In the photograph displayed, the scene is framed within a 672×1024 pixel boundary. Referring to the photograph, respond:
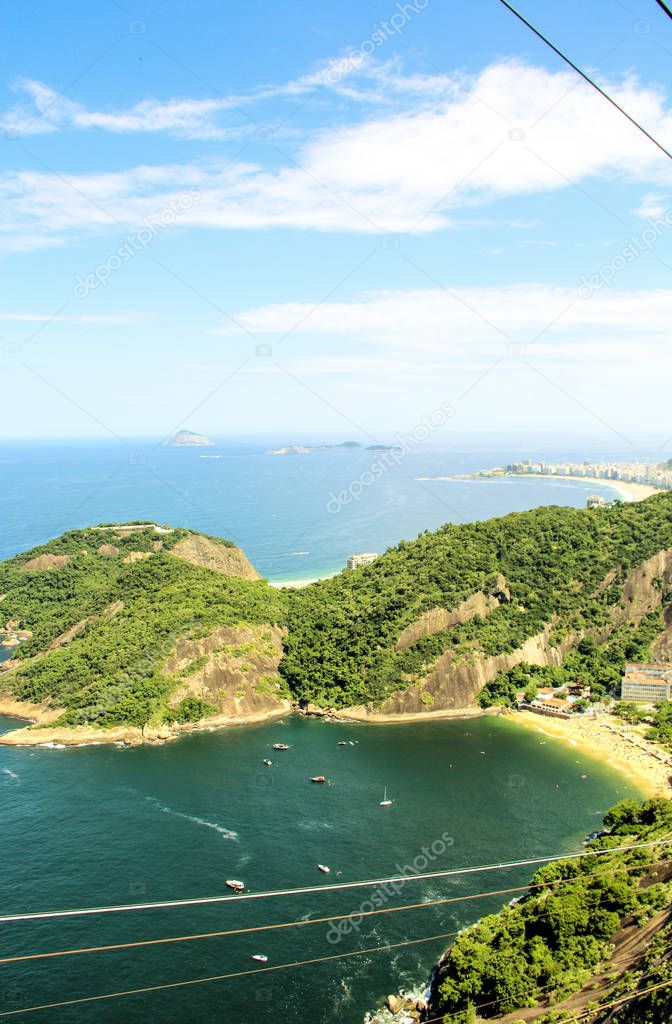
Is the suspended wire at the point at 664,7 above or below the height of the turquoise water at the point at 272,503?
below

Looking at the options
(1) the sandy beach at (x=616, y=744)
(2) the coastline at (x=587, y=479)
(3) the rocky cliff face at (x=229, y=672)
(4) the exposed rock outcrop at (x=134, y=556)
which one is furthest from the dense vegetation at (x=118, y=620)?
(2) the coastline at (x=587, y=479)

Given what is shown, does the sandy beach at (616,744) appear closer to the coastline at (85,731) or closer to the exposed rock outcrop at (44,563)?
the coastline at (85,731)

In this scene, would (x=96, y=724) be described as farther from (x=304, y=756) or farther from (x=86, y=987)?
(x=86, y=987)

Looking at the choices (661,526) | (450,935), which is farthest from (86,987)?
(661,526)

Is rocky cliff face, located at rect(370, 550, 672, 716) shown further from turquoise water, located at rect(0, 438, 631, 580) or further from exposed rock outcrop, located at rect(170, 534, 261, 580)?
turquoise water, located at rect(0, 438, 631, 580)

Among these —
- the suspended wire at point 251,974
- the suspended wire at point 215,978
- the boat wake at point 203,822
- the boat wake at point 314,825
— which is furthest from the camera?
the boat wake at point 314,825

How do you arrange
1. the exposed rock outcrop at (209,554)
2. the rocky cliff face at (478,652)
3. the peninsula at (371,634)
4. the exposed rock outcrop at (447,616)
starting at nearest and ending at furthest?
1. the peninsula at (371,634)
2. the rocky cliff face at (478,652)
3. the exposed rock outcrop at (447,616)
4. the exposed rock outcrop at (209,554)

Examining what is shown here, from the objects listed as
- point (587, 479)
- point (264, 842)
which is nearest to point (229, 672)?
point (264, 842)
